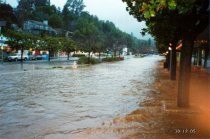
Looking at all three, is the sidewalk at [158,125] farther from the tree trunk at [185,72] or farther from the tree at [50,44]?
the tree at [50,44]

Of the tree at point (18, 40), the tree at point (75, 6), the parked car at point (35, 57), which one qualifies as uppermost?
the tree at point (75, 6)

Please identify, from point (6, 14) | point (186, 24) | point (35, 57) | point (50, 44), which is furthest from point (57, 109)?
point (6, 14)

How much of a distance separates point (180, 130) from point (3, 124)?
4514mm

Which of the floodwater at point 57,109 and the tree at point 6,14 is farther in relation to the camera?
the tree at point 6,14

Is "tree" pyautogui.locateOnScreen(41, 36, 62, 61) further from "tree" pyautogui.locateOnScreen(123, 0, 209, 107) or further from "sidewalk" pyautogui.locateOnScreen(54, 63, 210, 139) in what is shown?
"sidewalk" pyautogui.locateOnScreen(54, 63, 210, 139)

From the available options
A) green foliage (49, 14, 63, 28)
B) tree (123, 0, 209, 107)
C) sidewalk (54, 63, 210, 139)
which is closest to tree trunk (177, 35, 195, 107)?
tree (123, 0, 209, 107)

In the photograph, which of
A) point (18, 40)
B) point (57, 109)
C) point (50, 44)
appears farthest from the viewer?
point (50, 44)

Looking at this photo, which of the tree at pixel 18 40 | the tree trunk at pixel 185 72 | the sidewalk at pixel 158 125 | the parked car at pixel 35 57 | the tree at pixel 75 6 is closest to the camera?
the sidewalk at pixel 158 125

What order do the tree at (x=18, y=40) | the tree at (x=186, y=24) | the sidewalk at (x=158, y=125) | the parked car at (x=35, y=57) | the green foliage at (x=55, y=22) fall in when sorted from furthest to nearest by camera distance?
1. the green foliage at (x=55, y=22)
2. the parked car at (x=35, y=57)
3. the tree at (x=18, y=40)
4. the tree at (x=186, y=24)
5. the sidewalk at (x=158, y=125)

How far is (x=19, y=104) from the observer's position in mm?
15953

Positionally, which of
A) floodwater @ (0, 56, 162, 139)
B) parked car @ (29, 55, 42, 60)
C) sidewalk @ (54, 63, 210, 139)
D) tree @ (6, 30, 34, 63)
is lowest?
parked car @ (29, 55, 42, 60)

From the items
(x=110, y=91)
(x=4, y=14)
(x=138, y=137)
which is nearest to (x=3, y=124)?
(x=138, y=137)

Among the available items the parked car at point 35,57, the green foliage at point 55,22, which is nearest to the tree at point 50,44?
the parked car at point 35,57

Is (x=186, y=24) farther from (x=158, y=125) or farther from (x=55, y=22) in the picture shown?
(x=55, y=22)
